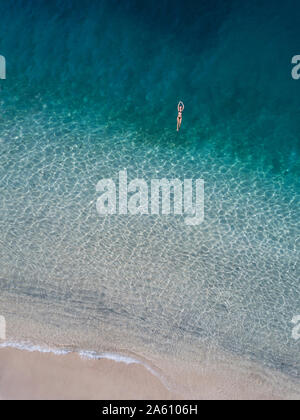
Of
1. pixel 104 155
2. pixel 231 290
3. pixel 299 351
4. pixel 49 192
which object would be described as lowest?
pixel 299 351

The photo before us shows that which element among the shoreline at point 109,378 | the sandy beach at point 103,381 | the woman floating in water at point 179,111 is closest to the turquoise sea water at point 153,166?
the woman floating in water at point 179,111

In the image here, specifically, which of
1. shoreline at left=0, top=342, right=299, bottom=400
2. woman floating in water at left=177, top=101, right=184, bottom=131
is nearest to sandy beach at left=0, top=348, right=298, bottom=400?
shoreline at left=0, top=342, right=299, bottom=400

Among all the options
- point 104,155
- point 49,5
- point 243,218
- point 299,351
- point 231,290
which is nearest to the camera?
point 299,351

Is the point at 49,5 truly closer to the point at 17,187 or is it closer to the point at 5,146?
the point at 5,146

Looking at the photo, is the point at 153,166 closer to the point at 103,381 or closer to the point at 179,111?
the point at 179,111

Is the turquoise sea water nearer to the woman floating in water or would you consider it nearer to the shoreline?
the woman floating in water

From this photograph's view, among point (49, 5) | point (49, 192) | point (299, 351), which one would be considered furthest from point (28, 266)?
point (49, 5)
